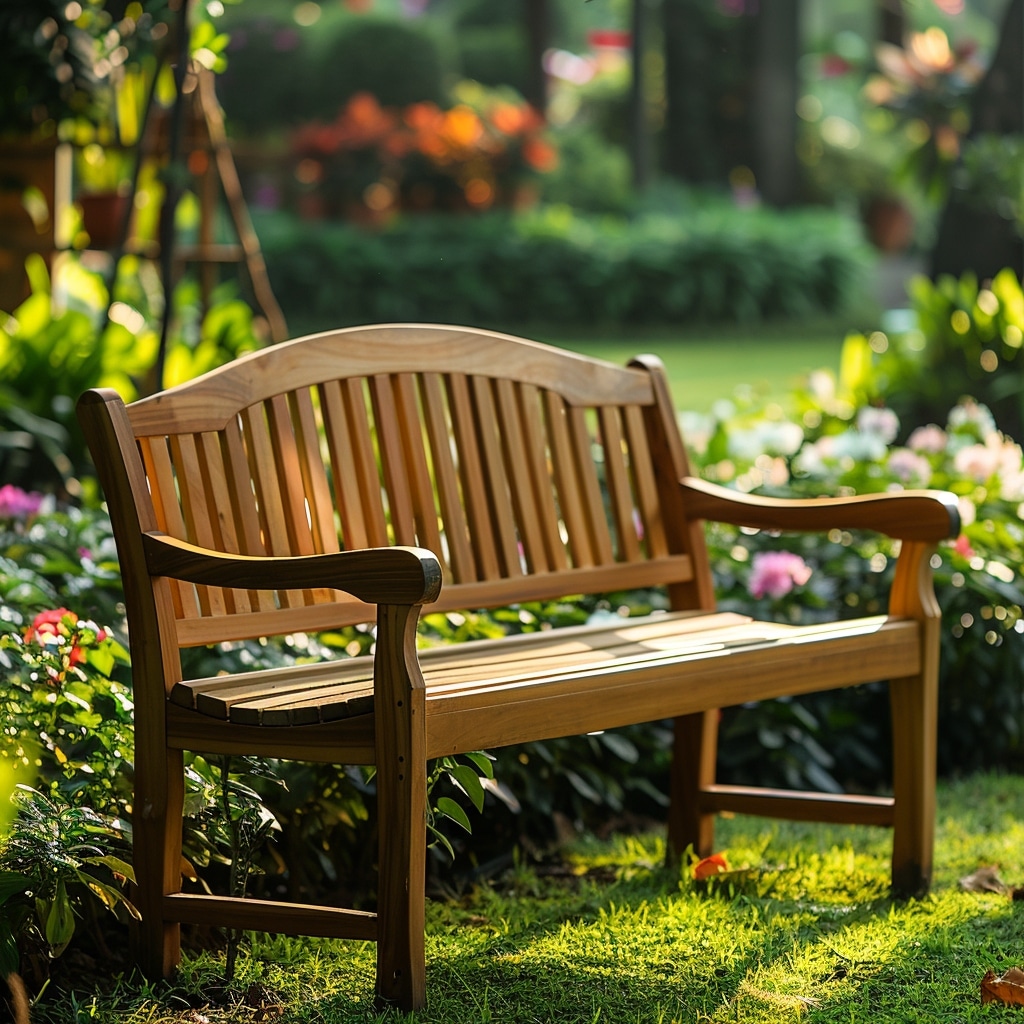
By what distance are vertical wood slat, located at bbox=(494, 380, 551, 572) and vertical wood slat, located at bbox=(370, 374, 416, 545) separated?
228mm

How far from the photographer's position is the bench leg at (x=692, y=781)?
9.71ft

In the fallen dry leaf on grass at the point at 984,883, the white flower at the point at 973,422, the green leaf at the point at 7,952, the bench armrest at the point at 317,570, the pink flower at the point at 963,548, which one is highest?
the bench armrest at the point at 317,570

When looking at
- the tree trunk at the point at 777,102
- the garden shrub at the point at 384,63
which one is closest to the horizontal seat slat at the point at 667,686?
the tree trunk at the point at 777,102

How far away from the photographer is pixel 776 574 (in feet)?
11.1

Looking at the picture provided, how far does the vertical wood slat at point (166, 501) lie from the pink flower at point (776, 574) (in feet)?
4.75

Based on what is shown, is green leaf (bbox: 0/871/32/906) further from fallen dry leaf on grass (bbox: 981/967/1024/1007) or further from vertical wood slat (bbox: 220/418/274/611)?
fallen dry leaf on grass (bbox: 981/967/1024/1007)

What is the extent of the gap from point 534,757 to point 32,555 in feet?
3.52

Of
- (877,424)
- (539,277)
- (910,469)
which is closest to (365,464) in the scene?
(910,469)

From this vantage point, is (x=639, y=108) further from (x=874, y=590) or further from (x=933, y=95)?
(x=874, y=590)

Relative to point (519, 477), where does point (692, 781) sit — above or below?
below

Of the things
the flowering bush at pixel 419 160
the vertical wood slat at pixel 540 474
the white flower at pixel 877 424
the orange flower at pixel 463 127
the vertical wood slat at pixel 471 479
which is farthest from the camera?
the flowering bush at pixel 419 160

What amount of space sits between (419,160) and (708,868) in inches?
495

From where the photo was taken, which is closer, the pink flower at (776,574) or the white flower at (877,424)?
the pink flower at (776,574)

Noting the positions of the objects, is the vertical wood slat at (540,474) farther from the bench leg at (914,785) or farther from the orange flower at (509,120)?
the orange flower at (509,120)
